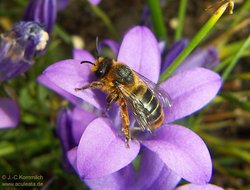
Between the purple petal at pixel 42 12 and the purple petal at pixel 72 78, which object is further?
the purple petal at pixel 42 12

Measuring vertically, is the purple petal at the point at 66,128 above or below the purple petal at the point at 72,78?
below

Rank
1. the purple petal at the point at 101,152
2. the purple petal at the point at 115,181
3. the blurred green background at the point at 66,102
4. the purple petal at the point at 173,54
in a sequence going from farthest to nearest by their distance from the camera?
1. the blurred green background at the point at 66,102
2. the purple petal at the point at 173,54
3. the purple petal at the point at 115,181
4. the purple petal at the point at 101,152

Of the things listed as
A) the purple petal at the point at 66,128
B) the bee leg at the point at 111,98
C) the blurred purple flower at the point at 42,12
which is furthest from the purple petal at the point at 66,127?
the blurred purple flower at the point at 42,12

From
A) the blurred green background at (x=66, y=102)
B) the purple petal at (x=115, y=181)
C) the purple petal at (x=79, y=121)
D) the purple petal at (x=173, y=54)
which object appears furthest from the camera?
the blurred green background at (x=66, y=102)

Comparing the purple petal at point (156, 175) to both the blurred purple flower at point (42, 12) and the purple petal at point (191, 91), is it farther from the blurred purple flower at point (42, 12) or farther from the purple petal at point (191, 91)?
the blurred purple flower at point (42, 12)

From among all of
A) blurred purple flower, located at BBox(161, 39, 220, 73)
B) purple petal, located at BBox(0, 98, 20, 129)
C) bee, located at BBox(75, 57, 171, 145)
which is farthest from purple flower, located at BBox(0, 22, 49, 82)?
blurred purple flower, located at BBox(161, 39, 220, 73)

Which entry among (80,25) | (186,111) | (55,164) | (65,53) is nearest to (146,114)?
(186,111)

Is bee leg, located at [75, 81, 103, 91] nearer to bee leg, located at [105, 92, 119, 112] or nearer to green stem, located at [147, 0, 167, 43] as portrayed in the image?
bee leg, located at [105, 92, 119, 112]

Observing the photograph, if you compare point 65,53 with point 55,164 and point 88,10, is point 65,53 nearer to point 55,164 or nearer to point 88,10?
point 88,10
